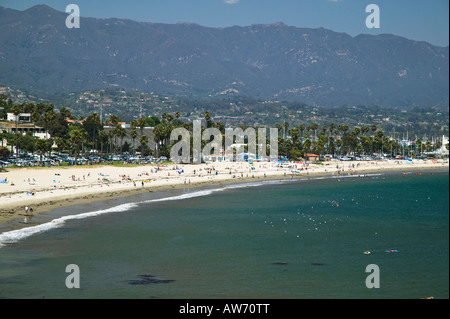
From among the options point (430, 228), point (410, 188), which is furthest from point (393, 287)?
point (410, 188)

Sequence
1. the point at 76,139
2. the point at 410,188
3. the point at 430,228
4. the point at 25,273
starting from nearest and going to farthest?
the point at 25,273 → the point at 430,228 → the point at 410,188 → the point at 76,139

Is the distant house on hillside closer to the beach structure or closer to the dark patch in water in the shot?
the beach structure

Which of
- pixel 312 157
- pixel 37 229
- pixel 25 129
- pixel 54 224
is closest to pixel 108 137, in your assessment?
pixel 25 129

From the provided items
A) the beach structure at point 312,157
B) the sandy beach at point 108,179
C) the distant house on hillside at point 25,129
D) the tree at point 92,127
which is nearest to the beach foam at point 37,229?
the sandy beach at point 108,179

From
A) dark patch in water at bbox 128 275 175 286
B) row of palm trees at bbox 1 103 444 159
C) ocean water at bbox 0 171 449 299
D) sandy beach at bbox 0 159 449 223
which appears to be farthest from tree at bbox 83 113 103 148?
dark patch in water at bbox 128 275 175 286

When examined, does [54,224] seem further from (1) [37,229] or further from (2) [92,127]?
(2) [92,127]

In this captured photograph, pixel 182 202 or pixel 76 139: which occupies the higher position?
pixel 76 139
